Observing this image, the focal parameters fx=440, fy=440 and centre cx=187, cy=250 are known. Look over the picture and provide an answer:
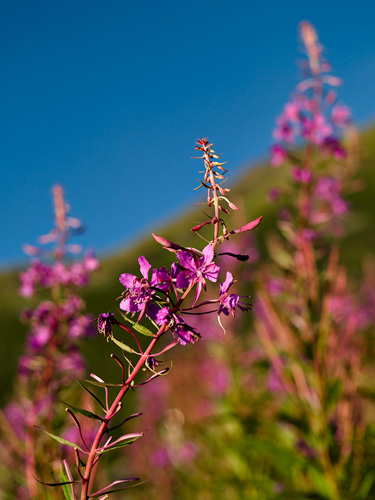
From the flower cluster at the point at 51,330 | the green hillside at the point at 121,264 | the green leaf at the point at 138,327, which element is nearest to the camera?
the green leaf at the point at 138,327

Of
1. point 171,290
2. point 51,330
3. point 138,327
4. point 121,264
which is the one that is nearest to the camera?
point 138,327

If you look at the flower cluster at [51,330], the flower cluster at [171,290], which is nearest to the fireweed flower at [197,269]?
the flower cluster at [171,290]

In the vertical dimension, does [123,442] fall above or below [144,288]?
below

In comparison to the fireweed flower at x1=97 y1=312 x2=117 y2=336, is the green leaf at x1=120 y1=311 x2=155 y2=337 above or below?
below

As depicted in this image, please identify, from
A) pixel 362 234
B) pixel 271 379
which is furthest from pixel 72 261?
pixel 362 234

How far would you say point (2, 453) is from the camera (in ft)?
9.72

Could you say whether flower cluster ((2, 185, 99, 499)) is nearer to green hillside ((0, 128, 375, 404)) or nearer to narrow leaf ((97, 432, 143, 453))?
narrow leaf ((97, 432, 143, 453))

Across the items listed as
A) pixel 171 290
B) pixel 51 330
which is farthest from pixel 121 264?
pixel 171 290

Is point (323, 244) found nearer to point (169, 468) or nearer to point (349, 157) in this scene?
point (349, 157)

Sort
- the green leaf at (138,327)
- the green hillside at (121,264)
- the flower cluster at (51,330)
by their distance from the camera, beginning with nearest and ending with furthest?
the green leaf at (138,327), the flower cluster at (51,330), the green hillside at (121,264)

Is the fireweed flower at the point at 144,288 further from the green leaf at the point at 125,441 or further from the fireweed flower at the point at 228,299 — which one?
the green leaf at the point at 125,441

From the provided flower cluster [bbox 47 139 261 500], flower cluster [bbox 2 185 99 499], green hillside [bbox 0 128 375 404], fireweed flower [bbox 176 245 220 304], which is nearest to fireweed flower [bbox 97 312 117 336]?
flower cluster [bbox 47 139 261 500]

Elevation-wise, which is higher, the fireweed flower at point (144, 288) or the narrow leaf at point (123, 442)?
the fireweed flower at point (144, 288)

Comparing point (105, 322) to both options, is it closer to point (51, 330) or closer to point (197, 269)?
point (197, 269)
